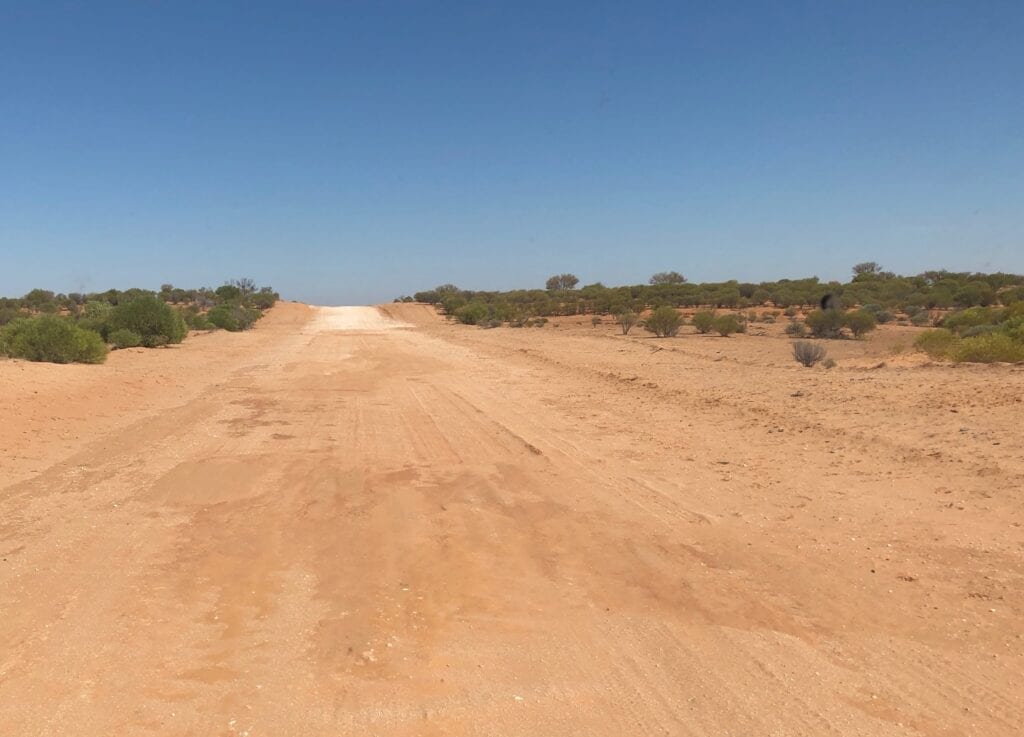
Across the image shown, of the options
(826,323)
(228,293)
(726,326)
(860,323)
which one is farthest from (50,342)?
(228,293)

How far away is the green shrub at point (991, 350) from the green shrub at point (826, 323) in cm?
1535

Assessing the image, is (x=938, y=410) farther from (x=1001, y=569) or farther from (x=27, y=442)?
(x=27, y=442)

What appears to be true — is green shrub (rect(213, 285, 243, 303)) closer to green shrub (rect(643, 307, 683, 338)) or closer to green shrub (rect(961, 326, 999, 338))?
green shrub (rect(643, 307, 683, 338))

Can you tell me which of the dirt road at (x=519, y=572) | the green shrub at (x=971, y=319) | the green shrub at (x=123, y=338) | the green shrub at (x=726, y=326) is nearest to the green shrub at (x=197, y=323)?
the green shrub at (x=123, y=338)

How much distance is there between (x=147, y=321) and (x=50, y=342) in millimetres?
8757

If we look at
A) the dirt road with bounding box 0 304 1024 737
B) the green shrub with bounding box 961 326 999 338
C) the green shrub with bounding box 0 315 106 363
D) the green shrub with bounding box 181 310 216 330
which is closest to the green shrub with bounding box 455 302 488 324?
the green shrub with bounding box 181 310 216 330

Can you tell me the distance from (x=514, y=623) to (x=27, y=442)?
28.1 feet

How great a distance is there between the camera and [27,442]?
10.2m

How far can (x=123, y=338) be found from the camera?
84.2 feet

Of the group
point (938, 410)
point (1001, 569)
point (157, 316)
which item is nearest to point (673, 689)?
point (1001, 569)

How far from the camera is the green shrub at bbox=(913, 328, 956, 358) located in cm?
1781

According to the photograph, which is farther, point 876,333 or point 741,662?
point 876,333

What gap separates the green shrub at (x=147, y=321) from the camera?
26781 mm

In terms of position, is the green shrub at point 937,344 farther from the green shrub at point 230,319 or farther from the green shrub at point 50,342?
the green shrub at point 230,319
